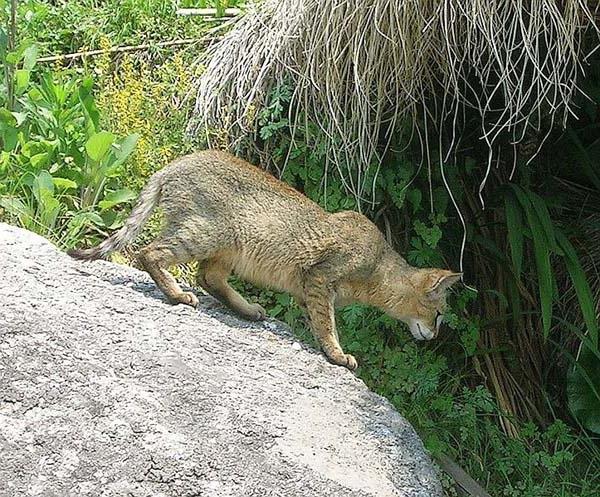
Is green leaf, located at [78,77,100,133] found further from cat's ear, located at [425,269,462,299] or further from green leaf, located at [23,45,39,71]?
cat's ear, located at [425,269,462,299]

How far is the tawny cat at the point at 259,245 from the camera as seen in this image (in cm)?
465

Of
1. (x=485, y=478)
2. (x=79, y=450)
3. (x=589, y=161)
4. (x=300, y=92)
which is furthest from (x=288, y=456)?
(x=589, y=161)

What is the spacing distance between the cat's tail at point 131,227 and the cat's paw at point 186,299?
372mm

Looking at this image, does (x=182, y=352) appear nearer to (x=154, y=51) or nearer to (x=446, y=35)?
(x=446, y=35)

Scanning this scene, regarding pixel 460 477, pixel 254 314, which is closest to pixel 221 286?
pixel 254 314

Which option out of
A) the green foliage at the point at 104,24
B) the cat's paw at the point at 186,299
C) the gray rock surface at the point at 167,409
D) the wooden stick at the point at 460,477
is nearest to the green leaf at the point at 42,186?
the gray rock surface at the point at 167,409

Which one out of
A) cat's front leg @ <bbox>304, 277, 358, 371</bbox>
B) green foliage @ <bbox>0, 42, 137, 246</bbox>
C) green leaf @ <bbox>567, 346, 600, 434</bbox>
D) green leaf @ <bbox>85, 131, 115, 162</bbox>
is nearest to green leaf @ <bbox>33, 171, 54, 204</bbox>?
green foliage @ <bbox>0, 42, 137, 246</bbox>

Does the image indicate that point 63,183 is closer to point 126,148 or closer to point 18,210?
point 18,210

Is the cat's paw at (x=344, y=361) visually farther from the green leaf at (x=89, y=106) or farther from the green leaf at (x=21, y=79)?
the green leaf at (x=21, y=79)

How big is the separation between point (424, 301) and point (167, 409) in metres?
1.81

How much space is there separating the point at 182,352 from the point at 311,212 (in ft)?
3.78

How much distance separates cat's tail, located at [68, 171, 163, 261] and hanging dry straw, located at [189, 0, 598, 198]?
0.91m

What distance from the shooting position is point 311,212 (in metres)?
4.93

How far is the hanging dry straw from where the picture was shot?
15.6 feet
